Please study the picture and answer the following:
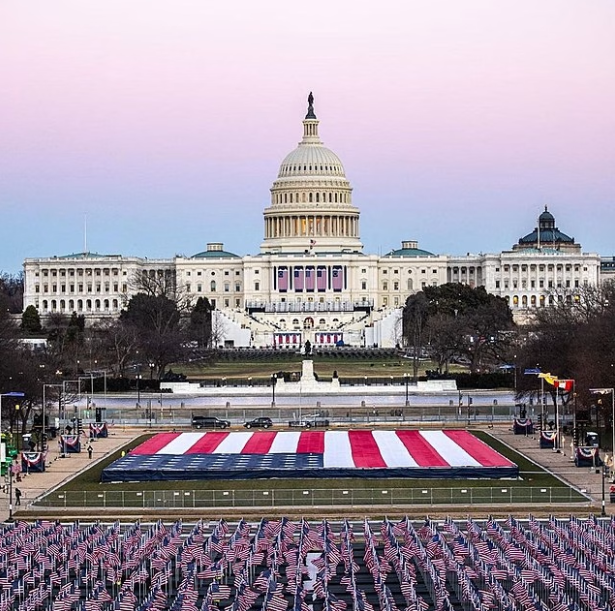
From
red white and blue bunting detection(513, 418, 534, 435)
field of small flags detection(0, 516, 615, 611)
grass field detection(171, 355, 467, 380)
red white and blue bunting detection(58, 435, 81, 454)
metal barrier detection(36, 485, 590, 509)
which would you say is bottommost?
field of small flags detection(0, 516, 615, 611)

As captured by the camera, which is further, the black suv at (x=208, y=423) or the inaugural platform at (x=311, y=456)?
the black suv at (x=208, y=423)

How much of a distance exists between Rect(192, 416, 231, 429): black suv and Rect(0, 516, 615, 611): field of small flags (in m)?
35.5

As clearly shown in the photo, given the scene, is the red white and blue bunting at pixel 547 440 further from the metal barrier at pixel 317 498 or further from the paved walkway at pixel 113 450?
the metal barrier at pixel 317 498

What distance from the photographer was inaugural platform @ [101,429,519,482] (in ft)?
208

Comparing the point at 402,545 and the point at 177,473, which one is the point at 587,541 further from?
the point at 177,473

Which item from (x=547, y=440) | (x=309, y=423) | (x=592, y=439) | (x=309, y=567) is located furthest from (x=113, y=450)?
(x=309, y=567)

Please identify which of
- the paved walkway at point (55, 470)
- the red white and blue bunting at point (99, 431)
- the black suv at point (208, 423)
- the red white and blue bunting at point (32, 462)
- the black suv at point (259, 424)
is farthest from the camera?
the black suv at point (208, 423)

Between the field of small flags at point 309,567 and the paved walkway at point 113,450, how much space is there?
884 cm

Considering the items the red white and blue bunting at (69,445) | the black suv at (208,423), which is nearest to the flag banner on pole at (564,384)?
the black suv at (208,423)

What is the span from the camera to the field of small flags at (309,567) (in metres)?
39.4

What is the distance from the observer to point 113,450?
74875 millimetres

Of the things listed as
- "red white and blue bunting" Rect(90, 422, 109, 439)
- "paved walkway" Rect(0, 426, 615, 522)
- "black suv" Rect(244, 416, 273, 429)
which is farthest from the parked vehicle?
"red white and blue bunting" Rect(90, 422, 109, 439)

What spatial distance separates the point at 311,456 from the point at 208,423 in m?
17.4

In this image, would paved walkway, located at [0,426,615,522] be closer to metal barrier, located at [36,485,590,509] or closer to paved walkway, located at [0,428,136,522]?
paved walkway, located at [0,428,136,522]
